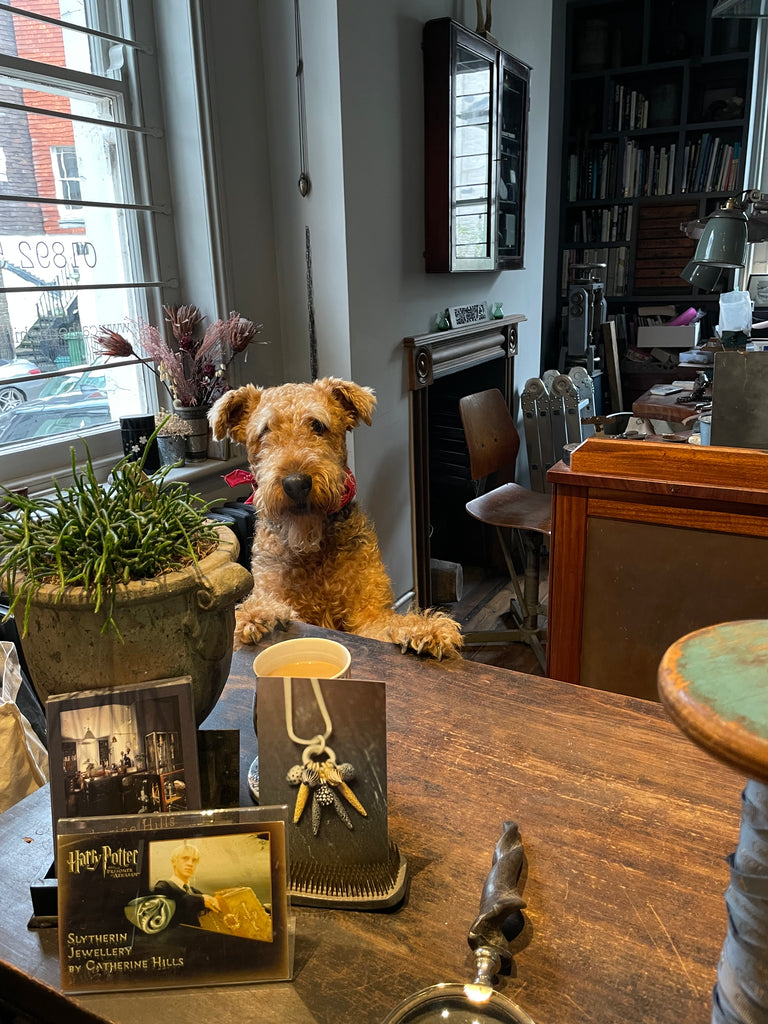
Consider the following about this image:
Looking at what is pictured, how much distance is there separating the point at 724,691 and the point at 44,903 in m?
0.60

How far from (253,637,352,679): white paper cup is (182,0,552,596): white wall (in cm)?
162

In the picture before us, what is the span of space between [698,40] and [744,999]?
585 centimetres

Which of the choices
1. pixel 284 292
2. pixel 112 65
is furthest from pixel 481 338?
pixel 112 65

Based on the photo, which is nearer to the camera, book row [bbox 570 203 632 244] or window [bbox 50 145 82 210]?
window [bbox 50 145 82 210]

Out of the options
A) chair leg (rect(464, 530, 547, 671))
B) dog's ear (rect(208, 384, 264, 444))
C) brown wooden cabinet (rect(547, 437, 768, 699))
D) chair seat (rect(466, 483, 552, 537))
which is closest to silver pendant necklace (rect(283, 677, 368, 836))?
dog's ear (rect(208, 384, 264, 444))

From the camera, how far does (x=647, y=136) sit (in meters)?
5.09

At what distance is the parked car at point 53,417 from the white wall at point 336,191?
49 centimetres

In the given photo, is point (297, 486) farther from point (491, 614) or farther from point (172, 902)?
point (491, 614)

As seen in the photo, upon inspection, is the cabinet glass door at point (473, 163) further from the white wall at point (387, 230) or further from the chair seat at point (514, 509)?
the chair seat at point (514, 509)

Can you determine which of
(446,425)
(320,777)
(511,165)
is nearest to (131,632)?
(320,777)

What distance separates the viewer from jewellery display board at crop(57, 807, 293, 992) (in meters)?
0.58

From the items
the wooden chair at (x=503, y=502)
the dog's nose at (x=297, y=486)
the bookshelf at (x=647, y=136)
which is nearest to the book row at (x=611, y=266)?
the bookshelf at (x=647, y=136)

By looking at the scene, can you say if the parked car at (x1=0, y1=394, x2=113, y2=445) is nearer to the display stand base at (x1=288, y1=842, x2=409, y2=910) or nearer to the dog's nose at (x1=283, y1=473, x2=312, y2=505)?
the dog's nose at (x1=283, y1=473, x2=312, y2=505)

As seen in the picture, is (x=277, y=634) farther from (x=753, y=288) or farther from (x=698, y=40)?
(x=698, y=40)
